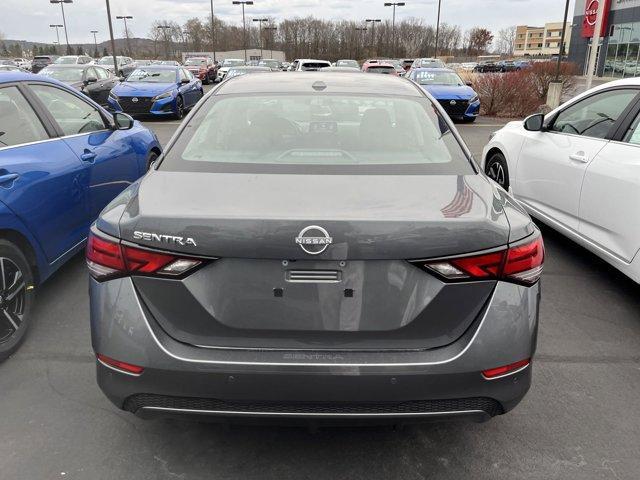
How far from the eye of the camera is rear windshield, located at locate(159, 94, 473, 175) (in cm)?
259

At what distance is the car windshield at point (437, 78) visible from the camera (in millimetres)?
17141

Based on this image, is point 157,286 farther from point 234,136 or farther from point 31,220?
point 31,220

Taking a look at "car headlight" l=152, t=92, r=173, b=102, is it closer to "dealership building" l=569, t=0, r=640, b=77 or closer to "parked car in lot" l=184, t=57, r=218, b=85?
"parked car in lot" l=184, t=57, r=218, b=85

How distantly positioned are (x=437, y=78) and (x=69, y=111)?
14.6m

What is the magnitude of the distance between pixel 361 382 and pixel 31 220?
8.51ft

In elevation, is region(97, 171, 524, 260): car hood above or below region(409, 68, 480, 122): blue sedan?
above

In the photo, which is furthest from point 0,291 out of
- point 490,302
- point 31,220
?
point 490,302

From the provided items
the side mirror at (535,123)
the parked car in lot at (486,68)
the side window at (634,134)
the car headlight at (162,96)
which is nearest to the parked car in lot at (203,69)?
the car headlight at (162,96)

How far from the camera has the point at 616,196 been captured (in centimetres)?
404

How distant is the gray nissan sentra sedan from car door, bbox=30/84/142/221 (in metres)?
2.48

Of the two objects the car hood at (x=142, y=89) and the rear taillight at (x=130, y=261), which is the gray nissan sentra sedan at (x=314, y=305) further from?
the car hood at (x=142, y=89)

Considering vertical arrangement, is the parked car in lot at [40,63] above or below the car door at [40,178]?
below

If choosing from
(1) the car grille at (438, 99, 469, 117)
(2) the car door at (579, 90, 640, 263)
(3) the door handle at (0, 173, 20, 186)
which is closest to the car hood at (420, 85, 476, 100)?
(1) the car grille at (438, 99, 469, 117)

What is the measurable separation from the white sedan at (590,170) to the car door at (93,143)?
385 centimetres
